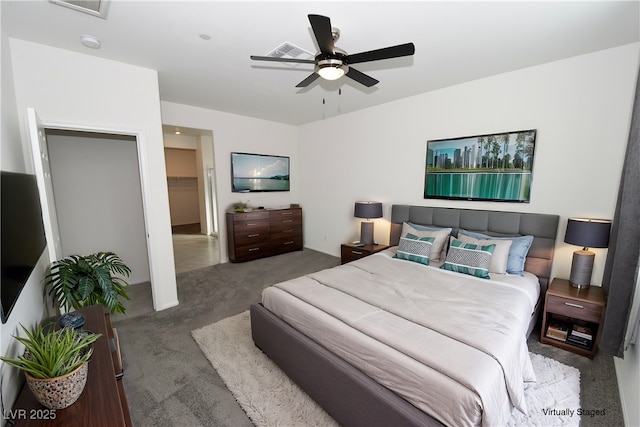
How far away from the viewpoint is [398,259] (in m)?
3.22

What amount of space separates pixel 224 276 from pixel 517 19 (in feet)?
15.1

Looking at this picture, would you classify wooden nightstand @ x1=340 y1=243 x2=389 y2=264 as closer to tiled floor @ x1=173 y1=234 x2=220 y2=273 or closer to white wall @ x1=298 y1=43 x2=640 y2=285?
white wall @ x1=298 y1=43 x2=640 y2=285

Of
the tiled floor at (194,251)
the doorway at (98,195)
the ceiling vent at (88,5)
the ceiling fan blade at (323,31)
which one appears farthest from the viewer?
the tiled floor at (194,251)

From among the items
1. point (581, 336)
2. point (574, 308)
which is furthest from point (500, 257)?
point (581, 336)

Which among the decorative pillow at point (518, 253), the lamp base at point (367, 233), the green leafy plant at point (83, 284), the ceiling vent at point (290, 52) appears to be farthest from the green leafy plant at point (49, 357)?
the lamp base at point (367, 233)

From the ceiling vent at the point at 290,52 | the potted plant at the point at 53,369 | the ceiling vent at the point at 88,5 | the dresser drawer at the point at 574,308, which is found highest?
the ceiling vent at the point at 290,52

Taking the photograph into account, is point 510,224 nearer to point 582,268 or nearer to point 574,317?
point 582,268

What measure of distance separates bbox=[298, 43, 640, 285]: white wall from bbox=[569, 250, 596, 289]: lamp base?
0.26 meters

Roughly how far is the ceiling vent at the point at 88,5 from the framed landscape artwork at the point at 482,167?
12.1 ft

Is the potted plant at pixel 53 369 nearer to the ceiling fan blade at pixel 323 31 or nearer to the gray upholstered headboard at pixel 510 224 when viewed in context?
the ceiling fan blade at pixel 323 31

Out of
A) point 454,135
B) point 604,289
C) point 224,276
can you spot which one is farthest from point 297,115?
point 604,289

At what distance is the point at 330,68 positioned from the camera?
2035mm

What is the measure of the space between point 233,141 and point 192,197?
16.6 feet

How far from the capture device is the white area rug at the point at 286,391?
169 centimetres
